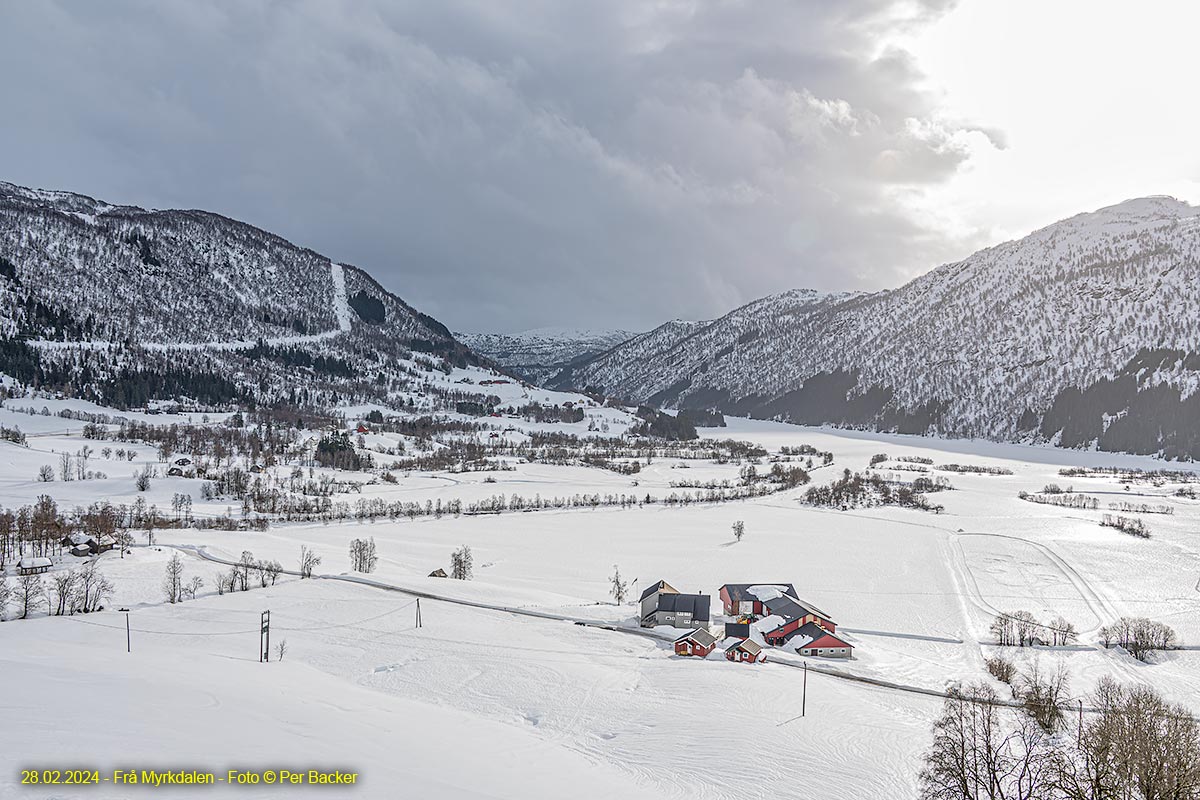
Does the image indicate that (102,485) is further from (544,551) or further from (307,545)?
(544,551)

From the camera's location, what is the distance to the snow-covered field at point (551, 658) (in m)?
17.4

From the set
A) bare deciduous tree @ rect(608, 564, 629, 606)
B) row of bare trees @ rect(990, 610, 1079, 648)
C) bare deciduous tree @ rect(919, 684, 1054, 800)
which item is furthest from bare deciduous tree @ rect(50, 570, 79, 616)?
row of bare trees @ rect(990, 610, 1079, 648)

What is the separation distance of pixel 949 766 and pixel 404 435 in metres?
187

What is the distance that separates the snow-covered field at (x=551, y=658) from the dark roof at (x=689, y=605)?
144 inches

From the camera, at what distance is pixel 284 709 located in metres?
22.1

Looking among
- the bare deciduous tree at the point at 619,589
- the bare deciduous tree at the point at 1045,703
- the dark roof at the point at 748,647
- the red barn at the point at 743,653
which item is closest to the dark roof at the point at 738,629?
the dark roof at the point at 748,647

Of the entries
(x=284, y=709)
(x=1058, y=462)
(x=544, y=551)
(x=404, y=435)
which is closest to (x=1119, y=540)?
(x=544, y=551)

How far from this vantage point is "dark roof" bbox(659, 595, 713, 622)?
50.9 metres

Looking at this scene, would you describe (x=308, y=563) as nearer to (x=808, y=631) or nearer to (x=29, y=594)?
(x=29, y=594)

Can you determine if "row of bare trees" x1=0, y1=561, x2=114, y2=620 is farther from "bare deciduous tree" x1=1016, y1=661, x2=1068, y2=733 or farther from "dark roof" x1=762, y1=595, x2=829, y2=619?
"bare deciduous tree" x1=1016, y1=661, x2=1068, y2=733

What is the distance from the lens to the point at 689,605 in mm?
51594

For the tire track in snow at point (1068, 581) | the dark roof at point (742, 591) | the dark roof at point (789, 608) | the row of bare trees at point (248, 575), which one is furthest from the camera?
the tire track in snow at point (1068, 581)

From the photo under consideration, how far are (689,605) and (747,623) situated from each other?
15.1 ft

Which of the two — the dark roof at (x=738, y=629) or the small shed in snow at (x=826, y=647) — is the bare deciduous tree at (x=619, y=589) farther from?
the small shed in snow at (x=826, y=647)
